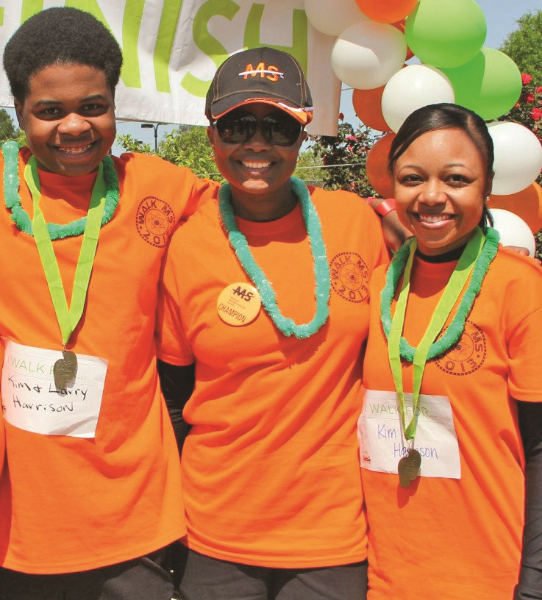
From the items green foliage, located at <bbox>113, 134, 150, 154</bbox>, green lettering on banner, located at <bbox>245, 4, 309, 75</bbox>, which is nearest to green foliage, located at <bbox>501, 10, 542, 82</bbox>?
green foliage, located at <bbox>113, 134, 150, 154</bbox>

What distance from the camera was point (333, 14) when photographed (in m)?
3.43

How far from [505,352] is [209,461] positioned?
904mm

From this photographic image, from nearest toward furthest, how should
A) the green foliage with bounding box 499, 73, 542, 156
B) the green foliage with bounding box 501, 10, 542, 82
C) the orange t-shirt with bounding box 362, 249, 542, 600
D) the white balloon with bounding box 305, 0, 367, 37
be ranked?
the orange t-shirt with bounding box 362, 249, 542, 600, the white balloon with bounding box 305, 0, 367, 37, the green foliage with bounding box 499, 73, 542, 156, the green foliage with bounding box 501, 10, 542, 82

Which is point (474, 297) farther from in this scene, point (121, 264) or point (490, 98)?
point (490, 98)

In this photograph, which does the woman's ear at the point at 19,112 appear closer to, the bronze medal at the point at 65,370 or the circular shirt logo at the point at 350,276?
the bronze medal at the point at 65,370

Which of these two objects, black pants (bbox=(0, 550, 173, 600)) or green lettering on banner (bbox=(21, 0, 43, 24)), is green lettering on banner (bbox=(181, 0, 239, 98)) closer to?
green lettering on banner (bbox=(21, 0, 43, 24))

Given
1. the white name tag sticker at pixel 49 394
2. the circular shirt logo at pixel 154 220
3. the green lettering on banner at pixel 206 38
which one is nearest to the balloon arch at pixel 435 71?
the green lettering on banner at pixel 206 38

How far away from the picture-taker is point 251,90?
6.84 ft

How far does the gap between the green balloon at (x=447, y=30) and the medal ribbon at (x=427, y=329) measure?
1497 millimetres

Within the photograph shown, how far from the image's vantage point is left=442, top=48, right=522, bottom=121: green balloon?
326 cm

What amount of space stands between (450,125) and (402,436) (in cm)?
85

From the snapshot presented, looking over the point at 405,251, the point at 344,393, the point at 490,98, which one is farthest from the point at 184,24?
the point at 344,393

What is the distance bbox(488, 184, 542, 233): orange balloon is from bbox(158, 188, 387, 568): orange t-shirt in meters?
1.52

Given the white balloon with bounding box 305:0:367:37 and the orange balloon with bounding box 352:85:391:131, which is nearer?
the white balloon with bounding box 305:0:367:37
